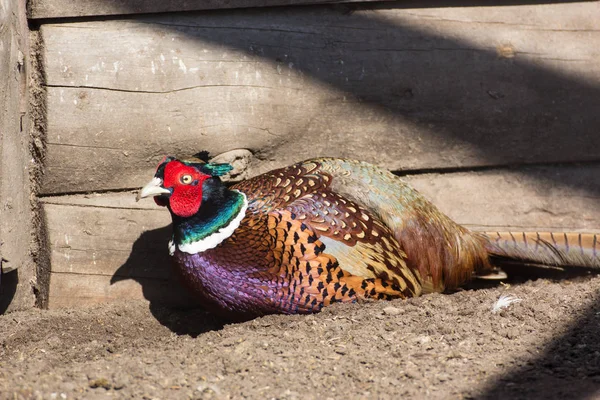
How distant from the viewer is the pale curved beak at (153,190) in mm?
2643

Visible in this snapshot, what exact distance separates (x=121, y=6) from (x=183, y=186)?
0.76m

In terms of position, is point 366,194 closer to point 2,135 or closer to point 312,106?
point 312,106

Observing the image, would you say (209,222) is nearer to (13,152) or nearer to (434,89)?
(13,152)

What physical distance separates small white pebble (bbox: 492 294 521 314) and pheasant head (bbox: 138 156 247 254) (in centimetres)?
100

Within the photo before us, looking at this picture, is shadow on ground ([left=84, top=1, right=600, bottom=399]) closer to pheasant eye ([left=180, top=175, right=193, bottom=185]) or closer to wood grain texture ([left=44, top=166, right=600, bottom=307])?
wood grain texture ([left=44, top=166, right=600, bottom=307])

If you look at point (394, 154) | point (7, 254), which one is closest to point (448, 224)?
point (394, 154)

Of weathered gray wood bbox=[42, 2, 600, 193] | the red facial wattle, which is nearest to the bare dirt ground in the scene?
the red facial wattle

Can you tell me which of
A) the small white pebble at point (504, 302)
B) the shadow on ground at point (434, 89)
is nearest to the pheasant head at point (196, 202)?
the shadow on ground at point (434, 89)

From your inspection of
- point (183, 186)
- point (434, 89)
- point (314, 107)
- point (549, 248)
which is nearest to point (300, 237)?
point (183, 186)

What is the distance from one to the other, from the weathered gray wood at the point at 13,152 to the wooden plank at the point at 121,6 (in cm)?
8

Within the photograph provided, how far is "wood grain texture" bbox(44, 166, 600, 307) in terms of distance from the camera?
9.81 ft

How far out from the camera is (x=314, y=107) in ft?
→ 10.1

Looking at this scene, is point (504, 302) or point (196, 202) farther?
point (196, 202)

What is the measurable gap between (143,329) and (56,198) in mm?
648
